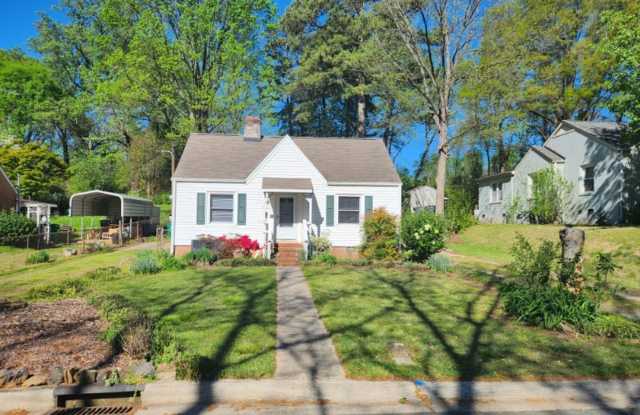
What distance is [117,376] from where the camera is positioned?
4551 mm

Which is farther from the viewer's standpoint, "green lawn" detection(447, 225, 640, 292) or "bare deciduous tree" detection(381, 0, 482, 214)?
"bare deciduous tree" detection(381, 0, 482, 214)

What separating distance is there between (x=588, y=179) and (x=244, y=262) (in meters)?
19.3

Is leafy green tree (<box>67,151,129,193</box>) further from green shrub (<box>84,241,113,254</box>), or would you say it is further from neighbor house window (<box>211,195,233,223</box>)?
neighbor house window (<box>211,195,233,223</box>)

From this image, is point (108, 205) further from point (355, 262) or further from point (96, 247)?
point (355, 262)

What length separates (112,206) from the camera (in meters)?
30.8

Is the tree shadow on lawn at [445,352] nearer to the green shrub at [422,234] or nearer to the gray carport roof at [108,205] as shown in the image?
the green shrub at [422,234]

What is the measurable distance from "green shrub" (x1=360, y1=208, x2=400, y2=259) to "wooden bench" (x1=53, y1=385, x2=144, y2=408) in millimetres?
11546

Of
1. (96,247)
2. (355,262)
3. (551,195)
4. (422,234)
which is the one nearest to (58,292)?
(355,262)

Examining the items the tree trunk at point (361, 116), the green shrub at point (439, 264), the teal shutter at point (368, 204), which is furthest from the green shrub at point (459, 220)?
the tree trunk at point (361, 116)

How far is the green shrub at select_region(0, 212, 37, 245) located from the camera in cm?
1930

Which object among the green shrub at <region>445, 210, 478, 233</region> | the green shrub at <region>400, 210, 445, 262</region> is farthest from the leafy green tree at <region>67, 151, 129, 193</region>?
the green shrub at <region>400, 210, 445, 262</region>

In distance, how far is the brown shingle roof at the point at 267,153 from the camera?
16.9m

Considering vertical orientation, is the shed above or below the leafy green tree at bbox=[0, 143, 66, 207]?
below

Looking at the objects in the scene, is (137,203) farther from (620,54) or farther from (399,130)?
(620,54)
